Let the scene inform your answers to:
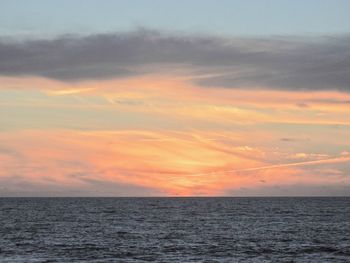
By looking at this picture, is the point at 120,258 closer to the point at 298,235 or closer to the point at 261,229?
the point at 298,235

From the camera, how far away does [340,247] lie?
208 feet

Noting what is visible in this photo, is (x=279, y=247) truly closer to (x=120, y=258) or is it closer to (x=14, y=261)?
(x=120, y=258)

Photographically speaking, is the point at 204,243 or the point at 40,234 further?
the point at 40,234

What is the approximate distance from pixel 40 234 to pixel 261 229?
31.0m

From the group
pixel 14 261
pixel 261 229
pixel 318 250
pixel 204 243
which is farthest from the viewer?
pixel 261 229

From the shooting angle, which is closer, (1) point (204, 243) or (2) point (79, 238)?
(1) point (204, 243)

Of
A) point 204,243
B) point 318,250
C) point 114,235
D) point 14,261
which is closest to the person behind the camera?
point 14,261

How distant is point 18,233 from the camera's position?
7912 cm

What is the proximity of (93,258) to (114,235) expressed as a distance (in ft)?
78.3

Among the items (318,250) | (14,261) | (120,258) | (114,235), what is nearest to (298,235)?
(318,250)

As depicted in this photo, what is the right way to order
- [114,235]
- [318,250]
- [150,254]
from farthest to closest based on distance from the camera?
[114,235]
[318,250]
[150,254]

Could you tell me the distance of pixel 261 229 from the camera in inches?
3460

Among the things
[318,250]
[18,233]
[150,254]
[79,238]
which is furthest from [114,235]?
[318,250]

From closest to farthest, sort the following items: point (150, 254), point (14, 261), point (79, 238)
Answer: point (14, 261)
point (150, 254)
point (79, 238)
